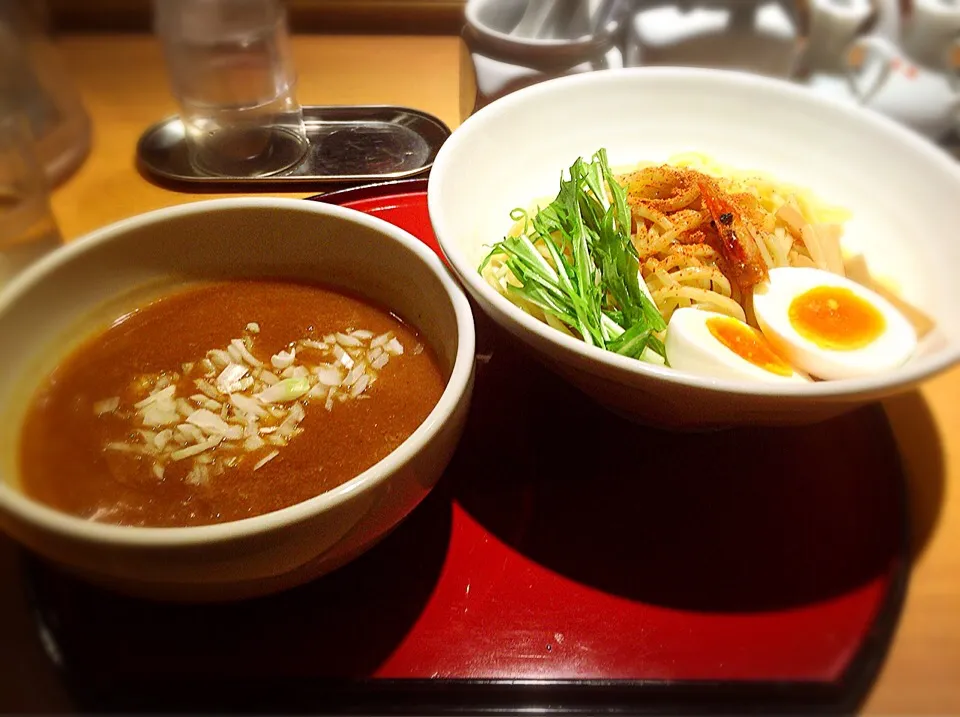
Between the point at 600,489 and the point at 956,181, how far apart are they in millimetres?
575

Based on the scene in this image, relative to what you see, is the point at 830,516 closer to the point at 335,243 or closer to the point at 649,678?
the point at 649,678

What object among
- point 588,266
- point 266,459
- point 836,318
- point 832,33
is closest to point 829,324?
point 836,318

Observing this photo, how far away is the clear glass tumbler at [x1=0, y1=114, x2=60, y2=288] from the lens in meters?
0.86

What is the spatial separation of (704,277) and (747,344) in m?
0.14

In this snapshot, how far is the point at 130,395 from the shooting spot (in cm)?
68

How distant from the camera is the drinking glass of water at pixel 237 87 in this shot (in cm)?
115

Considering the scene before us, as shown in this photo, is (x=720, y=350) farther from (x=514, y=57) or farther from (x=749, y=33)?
(x=749, y=33)

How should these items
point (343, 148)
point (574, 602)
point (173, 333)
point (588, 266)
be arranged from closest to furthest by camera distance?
1. point (574, 602)
2. point (173, 333)
3. point (588, 266)
4. point (343, 148)

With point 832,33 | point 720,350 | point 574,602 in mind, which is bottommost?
point 574,602

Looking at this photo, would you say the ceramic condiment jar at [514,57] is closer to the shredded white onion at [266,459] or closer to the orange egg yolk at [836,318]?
the orange egg yolk at [836,318]

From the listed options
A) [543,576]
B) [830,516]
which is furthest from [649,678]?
[830,516]

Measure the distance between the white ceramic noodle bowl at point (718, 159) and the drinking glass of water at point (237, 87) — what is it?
16.6 inches

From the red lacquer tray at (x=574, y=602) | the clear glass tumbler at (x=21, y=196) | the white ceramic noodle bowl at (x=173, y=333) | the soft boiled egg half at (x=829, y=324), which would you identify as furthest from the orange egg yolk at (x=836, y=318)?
the clear glass tumbler at (x=21, y=196)

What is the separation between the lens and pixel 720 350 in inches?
29.1
